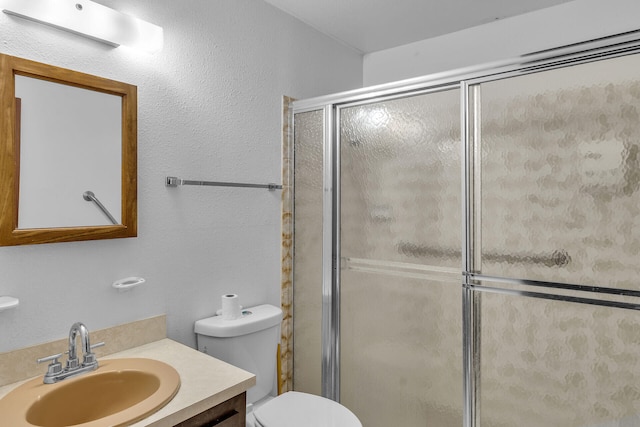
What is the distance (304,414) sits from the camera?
1.61 m

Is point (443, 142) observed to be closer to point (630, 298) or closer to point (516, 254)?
point (516, 254)

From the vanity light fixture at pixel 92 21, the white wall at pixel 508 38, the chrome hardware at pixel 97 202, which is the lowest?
the chrome hardware at pixel 97 202

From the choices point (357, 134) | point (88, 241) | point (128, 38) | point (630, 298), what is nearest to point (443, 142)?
point (357, 134)

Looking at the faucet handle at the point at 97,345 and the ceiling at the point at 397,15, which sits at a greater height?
the ceiling at the point at 397,15

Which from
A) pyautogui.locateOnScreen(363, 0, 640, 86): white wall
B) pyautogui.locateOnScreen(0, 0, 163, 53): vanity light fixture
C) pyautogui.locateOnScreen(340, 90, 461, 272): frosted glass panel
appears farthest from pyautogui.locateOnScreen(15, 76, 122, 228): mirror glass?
pyautogui.locateOnScreen(363, 0, 640, 86): white wall

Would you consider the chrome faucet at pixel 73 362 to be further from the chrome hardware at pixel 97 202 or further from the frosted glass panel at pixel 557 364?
the frosted glass panel at pixel 557 364

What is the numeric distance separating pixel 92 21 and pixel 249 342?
137 centimetres

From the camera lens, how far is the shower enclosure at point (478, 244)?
1356 millimetres

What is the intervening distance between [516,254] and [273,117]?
136 centimetres

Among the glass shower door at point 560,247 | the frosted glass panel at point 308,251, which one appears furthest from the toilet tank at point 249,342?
the glass shower door at point 560,247

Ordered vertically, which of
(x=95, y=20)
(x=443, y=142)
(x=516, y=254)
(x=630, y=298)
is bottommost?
(x=630, y=298)

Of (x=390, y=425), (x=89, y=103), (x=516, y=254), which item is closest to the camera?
(x=89, y=103)

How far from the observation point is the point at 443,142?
171 centimetres

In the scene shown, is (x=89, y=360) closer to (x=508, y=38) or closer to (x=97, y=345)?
(x=97, y=345)
